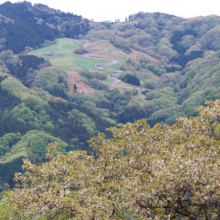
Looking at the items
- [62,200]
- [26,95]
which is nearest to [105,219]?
[62,200]

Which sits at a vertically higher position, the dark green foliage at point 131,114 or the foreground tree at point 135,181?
the foreground tree at point 135,181

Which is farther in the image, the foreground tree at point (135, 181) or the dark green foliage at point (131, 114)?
the dark green foliage at point (131, 114)

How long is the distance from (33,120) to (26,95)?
17.6 m

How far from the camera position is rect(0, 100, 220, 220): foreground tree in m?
16.9

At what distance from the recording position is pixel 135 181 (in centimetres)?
1856

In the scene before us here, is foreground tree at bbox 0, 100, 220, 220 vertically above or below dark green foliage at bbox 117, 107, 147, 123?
above

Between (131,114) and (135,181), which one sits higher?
(135,181)

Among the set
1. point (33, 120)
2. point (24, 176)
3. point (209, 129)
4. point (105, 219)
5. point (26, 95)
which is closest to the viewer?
point (105, 219)

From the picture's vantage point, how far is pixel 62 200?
56.3ft

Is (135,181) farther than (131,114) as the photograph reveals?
No

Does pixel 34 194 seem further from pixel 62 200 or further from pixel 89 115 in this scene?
pixel 89 115

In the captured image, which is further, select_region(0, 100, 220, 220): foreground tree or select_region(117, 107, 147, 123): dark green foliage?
select_region(117, 107, 147, 123): dark green foliage

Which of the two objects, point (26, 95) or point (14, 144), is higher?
point (26, 95)

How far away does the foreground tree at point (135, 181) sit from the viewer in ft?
55.4
